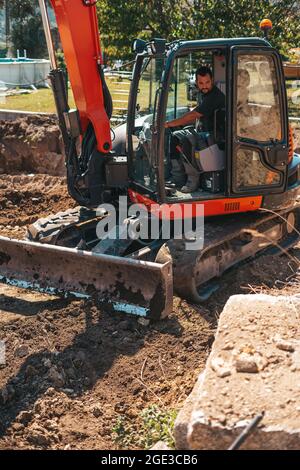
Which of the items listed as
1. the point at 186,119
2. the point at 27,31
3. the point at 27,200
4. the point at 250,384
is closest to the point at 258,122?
the point at 186,119

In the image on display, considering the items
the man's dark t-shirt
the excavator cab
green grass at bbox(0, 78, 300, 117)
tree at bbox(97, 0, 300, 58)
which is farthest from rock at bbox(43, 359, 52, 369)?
tree at bbox(97, 0, 300, 58)

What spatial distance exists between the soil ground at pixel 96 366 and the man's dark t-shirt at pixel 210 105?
57.4 inches

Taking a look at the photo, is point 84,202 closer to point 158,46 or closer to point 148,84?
point 148,84

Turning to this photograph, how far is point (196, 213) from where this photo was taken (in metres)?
6.09

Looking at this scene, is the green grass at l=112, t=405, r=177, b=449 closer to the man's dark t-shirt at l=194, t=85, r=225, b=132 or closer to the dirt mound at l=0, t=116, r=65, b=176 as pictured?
the man's dark t-shirt at l=194, t=85, r=225, b=132

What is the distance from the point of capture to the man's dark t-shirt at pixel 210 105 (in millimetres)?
6023

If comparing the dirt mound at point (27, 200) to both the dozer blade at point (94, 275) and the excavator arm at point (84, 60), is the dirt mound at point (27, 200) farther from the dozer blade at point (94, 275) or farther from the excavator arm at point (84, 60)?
the excavator arm at point (84, 60)

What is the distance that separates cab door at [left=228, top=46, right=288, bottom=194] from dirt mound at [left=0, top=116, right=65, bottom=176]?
5.30 metres

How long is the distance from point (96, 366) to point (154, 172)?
1.98 metres

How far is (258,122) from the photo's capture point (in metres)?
6.17

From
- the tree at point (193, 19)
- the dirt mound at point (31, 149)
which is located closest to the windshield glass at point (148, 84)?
the dirt mound at point (31, 149)

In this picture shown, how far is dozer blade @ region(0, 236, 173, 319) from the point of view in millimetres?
5344

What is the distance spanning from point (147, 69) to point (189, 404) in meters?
3.68
